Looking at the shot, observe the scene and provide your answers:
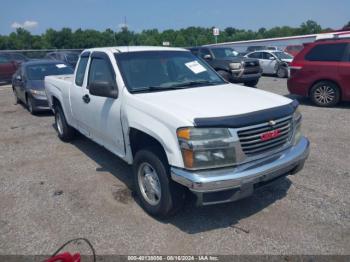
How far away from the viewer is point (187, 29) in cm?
8819

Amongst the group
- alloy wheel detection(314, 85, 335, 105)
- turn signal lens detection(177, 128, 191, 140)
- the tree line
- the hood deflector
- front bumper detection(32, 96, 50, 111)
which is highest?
the tree line

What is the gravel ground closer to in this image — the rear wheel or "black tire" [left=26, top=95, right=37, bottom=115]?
the rear wheel

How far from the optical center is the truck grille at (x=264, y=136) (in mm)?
3135

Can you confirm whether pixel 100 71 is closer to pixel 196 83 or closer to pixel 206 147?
pixel 196 83

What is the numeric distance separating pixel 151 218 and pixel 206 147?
1251 millimetres

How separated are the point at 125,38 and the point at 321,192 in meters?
49.8

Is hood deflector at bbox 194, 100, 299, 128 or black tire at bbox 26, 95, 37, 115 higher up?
hood deflector at bbox 194, 100, 299, 128

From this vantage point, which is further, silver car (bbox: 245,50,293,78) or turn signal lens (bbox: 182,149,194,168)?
silver car (bbox: 245,50,293,78)

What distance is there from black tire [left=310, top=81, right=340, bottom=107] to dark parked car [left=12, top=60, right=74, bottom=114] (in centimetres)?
745

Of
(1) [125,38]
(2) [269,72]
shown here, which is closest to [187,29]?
(1) [125,38]

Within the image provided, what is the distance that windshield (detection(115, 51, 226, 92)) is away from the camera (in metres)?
4.15

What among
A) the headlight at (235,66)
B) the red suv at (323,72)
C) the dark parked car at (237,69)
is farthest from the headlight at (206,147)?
the headlight at (235,66)

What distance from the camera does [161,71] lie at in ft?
14.5

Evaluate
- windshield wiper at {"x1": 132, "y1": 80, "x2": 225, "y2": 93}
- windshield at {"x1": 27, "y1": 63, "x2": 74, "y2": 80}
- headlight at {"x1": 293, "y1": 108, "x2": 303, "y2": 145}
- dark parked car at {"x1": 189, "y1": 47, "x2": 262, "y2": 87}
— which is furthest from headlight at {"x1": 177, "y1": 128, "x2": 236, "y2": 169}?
dark parked car at {"x1": 189, "y1": 47, "x2": 262, "y2": 87}
